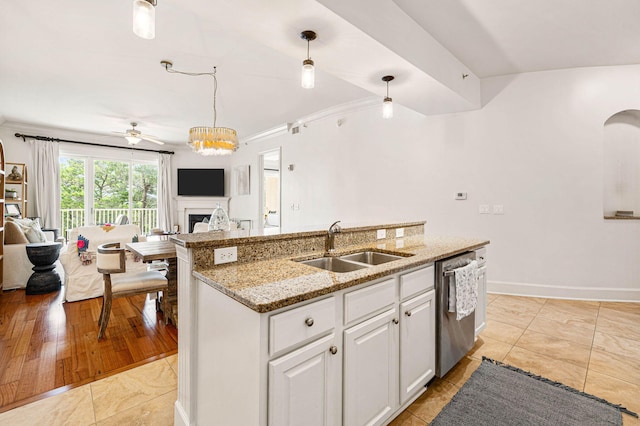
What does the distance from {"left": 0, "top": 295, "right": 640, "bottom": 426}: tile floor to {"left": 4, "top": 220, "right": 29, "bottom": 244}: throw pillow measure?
3.42 m

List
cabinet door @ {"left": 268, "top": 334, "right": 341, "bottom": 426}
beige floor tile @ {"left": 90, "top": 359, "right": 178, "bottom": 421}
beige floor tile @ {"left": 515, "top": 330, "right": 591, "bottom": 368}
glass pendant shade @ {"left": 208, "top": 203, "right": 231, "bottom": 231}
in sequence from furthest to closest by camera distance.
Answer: glass pendant shade @ {"left": 208, "top": 203, "right": 231, "bottom": 231} → beige floor tile @ {"left": 515, "top": 330, "right": 591, "bottom": 368} → beige floor tile @ {"left": 90, "top": 359, "right": 178, "bottom": 421} → cabinet door @ {"left": 268, "top": 334, "right": 341, "bottom": 426}

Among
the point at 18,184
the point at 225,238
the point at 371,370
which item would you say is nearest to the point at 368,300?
the point at 371,370

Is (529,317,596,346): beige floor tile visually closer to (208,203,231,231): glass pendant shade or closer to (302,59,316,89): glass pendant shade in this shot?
(302,59,316,89): glass pendant shade

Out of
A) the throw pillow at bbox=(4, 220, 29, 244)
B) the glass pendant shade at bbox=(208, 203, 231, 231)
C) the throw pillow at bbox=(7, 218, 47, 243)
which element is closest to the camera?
the glass pendant shade at bbox=(208, 203, 231, 231)

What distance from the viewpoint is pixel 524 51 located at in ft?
10.4

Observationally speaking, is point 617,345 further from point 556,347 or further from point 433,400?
point 433,400

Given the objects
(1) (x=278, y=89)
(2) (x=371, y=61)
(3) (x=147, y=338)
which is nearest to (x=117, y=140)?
(1) (x=278, y=89)

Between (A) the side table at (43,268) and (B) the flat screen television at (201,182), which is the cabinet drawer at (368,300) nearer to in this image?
(A) the side table at (43,268)

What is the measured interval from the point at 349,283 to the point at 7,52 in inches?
171

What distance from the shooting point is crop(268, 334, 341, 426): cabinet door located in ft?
3.41

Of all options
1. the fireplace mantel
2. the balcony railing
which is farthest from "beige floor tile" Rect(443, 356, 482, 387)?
the balcony railing

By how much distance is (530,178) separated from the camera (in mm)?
3689

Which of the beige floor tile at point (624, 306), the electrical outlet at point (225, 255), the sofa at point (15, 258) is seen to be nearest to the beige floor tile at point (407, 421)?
the electrical outlet at point (225, 255)

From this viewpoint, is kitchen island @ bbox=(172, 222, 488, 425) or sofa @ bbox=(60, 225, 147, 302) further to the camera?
sofa @ bbox=(60, 225, 147, 302)
